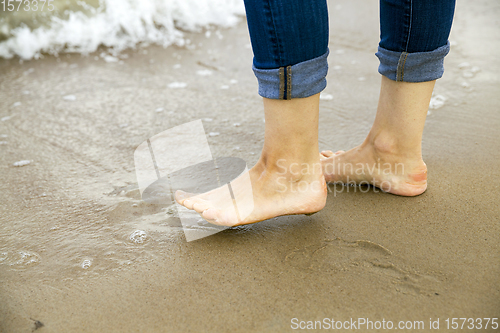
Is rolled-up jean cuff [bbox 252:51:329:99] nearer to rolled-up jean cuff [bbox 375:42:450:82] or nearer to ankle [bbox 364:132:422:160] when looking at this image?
rolled-up jean cuff [bbox 375:42:450:82]

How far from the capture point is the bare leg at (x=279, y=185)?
103 centimetres

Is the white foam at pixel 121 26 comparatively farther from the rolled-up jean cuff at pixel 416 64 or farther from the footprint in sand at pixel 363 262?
the footprint in sand at pixel 363 262

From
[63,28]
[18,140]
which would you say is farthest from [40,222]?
[63,28]

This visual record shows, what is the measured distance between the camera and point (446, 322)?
2.74 ft

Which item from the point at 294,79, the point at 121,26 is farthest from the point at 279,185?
the point at 121,26

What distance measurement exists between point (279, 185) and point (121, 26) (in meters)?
2.49

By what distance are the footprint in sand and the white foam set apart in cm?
228

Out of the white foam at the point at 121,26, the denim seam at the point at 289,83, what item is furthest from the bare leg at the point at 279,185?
the white foam at the point at 121,26

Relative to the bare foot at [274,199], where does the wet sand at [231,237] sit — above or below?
below

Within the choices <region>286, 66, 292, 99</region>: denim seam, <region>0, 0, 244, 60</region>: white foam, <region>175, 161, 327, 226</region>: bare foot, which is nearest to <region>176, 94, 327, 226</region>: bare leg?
<region>175, 161, 327, 226</region>: bare foot

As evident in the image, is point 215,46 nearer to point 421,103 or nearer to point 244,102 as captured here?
point 244,102

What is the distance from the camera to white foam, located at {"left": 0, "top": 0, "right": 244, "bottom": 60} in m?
2.78

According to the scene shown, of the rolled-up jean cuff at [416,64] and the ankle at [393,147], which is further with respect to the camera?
the ankle at [393,147]

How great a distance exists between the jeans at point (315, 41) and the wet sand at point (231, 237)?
43 centimetres
